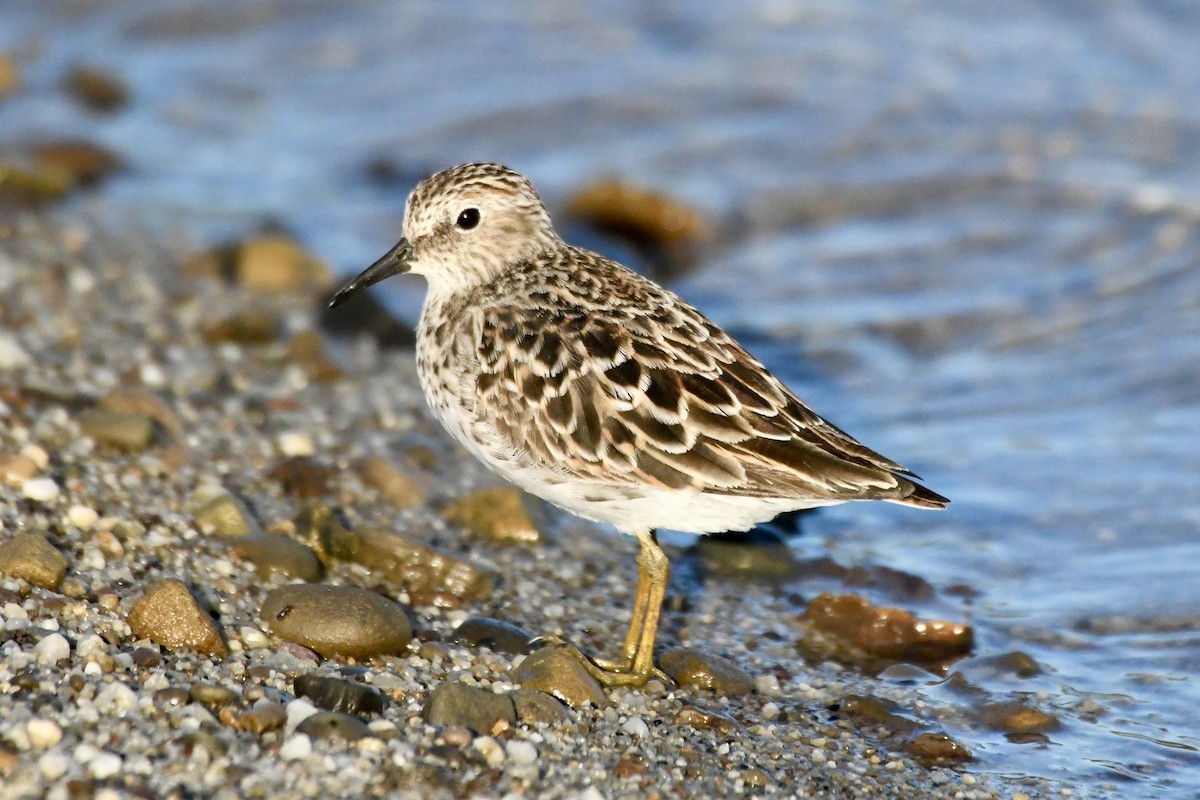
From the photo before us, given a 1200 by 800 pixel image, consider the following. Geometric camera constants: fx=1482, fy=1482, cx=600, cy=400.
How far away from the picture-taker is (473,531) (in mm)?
6562

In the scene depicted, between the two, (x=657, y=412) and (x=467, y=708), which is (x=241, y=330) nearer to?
(x=657, y=412)

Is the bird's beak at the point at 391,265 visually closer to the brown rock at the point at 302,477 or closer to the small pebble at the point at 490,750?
the brown rock at the point at 302,477

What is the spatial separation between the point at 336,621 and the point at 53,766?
129 centimetres

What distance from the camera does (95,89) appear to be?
1139 centimetres

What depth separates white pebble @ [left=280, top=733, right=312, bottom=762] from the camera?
4.36 m

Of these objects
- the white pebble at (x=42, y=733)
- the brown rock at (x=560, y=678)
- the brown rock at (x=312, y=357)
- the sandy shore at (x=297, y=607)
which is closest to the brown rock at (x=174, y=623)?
the sandy shore at (x=297, y=607)

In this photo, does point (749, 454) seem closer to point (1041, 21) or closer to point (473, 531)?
point (473, 531)

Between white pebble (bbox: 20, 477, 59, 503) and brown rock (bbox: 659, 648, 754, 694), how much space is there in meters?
2.46

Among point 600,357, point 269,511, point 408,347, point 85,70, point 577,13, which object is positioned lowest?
point 269,511

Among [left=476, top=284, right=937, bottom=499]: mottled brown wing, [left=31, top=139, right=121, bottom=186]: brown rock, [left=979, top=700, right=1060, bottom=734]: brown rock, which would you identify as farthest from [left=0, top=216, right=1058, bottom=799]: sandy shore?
[left=31, top=139, right=121, bottom=186]: brown rock

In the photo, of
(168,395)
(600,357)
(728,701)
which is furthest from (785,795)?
(168,395)

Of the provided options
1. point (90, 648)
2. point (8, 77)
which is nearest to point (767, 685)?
point (90, 648)

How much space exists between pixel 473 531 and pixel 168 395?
5.93 feet

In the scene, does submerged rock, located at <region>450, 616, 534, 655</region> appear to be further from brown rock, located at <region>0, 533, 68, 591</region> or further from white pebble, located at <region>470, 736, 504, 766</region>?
brown rock, located at <region>0, 533, 68, 591</region>
